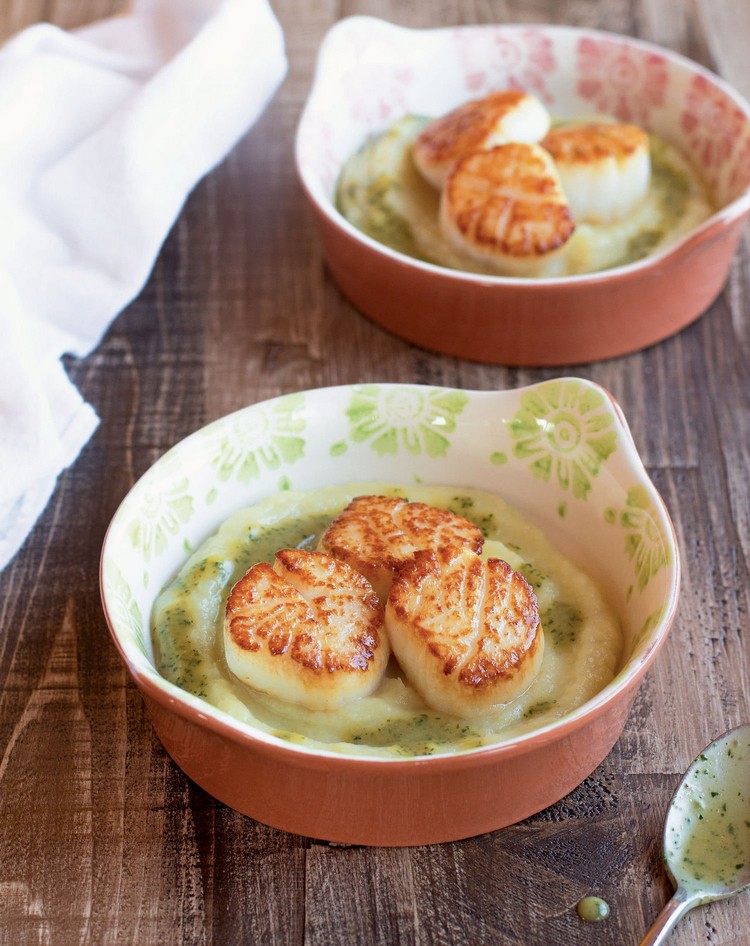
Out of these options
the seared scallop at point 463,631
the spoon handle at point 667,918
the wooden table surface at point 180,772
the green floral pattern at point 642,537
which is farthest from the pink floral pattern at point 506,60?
the spoon handle at point 667,918

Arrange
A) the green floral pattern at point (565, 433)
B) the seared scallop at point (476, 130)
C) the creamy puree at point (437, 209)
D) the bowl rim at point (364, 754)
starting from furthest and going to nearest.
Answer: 1. the seared scallop at point (476, 130)
2. the creamy puree at point (437, 209)
3. the green floral pattern at point (565, 433)
4. the bowl rim at point (364, 754)

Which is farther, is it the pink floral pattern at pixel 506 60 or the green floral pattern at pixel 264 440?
the pink floral pattern at pixel 506 60

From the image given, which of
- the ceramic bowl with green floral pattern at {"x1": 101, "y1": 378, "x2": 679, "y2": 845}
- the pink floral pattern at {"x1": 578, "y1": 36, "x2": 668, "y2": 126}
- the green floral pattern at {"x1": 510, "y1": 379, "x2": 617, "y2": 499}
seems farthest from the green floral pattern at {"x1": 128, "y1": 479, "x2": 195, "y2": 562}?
the pink floral pattern at {"x1": 578, "y1": 36, "x2": 668, "y2": 126}

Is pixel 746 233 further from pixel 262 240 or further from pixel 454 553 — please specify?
pixel 454 553

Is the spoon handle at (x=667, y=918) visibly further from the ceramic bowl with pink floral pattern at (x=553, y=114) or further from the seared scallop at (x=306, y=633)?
the ceramic bowl with pink floral pattern at (x=553, y=114)

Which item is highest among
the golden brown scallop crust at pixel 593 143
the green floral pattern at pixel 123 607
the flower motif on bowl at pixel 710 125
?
the green floral pattern at pixel 123 607
